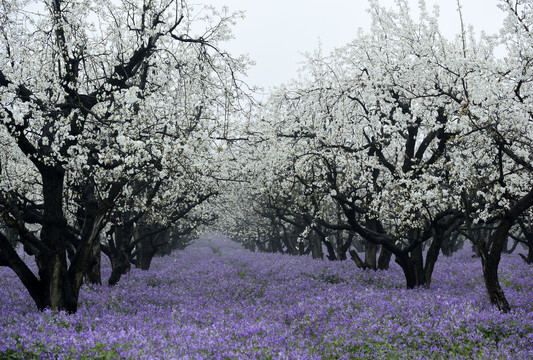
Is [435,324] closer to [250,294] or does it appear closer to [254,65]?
[250,294]

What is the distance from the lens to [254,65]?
14992 mm

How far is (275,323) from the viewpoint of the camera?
11.9 m

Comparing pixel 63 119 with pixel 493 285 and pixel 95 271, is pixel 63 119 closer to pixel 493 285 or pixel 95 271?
pixel 95 271

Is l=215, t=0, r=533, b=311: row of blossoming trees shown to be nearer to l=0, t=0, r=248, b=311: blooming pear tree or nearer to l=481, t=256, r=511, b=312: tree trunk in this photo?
l=481, t=256, r=511, b=312: tree trunk

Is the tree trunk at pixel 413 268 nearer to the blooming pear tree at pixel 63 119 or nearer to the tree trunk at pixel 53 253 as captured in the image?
the blooming pear tree at pixel 63 119

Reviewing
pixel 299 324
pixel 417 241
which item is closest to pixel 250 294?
pixel 299 324

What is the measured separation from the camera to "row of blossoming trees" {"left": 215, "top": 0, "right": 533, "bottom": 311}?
39.0 ft

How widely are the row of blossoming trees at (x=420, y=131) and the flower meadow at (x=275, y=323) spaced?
1914mm

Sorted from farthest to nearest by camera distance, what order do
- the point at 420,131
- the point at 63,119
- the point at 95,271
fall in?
1. the point at 420,131
2. the point at 95,271
3. the point at 63,119

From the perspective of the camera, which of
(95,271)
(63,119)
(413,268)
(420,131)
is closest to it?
(63,119)

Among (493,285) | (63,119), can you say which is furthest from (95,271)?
(493,285)

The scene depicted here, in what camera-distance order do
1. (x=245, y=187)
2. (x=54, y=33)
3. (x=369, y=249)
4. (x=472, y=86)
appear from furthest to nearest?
(x=245, y=187) < (x=369, y=249) < (x=472, y=86) < (x=54, y=33)

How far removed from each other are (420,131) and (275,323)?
41.4 ft

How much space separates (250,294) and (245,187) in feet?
52.7
